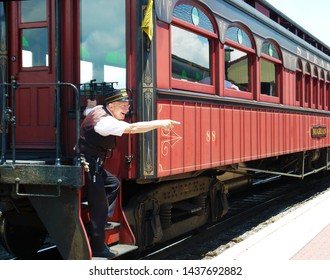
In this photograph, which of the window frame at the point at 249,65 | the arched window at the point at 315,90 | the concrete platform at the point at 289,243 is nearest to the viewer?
the concrete platform at the point at 289,243

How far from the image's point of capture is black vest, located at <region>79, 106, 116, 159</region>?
421 centimetres

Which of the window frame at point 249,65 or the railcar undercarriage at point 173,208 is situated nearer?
the railcar undercarriage at point 173,208

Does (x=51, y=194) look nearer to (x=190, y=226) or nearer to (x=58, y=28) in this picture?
(x=58, y=28)

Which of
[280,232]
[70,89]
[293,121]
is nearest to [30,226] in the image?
[70,89]

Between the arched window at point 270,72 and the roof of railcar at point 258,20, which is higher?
the roof of railcar at point 258,20

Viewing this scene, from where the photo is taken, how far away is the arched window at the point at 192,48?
5.05 m

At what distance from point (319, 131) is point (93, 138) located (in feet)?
24.6

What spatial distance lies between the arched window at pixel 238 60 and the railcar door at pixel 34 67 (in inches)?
87.4

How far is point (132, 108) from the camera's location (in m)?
4.52

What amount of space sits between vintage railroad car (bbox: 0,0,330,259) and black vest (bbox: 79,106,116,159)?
0.45ft

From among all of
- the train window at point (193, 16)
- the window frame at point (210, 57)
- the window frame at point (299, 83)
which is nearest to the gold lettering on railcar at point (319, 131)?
the window frame at point (299, 83)

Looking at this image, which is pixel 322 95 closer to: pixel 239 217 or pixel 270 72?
pixel 270 72

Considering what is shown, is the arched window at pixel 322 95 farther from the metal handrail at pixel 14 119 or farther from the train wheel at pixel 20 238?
the metal handrail at pixel 14 119

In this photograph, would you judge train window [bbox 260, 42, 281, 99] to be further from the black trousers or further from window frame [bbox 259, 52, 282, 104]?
the black trousers
